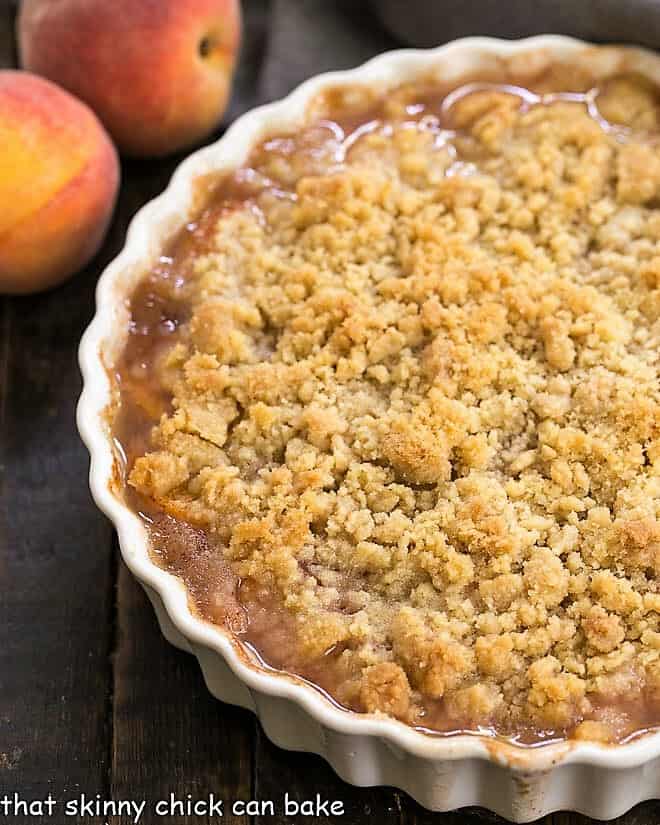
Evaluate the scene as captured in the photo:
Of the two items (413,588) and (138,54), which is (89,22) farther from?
(413,588)

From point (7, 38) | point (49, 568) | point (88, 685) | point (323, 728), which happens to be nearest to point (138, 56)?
point (7, 38)

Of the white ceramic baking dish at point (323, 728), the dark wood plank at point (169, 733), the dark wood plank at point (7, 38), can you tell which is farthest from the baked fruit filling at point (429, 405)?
the dark wood plank at point (7, 38)

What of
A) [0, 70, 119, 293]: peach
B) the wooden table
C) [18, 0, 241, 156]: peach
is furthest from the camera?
[18, 0, 241, 156]: peach

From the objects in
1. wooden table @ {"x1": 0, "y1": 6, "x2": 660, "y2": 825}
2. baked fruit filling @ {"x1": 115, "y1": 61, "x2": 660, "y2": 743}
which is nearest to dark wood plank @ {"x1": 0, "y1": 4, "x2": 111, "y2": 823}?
wooden table @ {"x1": 0, "y1": 6, "x2": 660, "y2": 825}

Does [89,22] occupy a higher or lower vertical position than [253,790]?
higher

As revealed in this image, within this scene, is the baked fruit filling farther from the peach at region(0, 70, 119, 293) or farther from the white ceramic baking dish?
the peach at region(0, 70, 119, 293)

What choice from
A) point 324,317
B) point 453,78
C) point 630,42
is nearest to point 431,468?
point 324,317

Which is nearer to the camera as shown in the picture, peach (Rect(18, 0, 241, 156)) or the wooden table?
the wooden table
